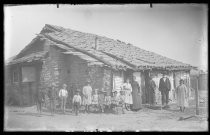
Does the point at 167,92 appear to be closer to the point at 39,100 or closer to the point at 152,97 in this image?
the point at 152,97

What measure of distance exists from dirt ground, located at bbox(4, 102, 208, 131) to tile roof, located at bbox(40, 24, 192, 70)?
4.09 ft

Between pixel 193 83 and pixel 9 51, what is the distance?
4.87 metres

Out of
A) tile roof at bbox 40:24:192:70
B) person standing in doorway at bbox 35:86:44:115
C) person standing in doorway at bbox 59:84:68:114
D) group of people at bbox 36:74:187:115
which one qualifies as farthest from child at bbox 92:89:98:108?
person standing in doorway at bbox 35:86:44:115

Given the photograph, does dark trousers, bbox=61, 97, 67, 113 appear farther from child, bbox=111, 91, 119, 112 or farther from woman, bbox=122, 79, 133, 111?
woman, bbox=122, 79, 133, 111

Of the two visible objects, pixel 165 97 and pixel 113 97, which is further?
pixel 165 97

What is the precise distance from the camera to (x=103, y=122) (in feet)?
28.8

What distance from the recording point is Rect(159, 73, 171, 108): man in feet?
29.7

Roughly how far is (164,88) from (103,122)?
1845mm

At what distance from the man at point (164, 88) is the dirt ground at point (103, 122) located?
330 millimetres

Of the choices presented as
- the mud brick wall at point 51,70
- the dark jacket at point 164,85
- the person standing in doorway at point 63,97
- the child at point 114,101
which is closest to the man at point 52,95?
the mud brick wall at point 51,70

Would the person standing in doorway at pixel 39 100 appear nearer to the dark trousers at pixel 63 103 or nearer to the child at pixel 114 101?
the dark trousers at pixel 63 103

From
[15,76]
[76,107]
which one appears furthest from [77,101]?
[15,76]

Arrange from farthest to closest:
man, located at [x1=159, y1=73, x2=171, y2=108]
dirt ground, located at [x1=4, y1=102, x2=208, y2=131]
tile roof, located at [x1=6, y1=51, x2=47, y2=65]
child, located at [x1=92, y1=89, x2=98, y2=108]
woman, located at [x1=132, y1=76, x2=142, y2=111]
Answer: tile roof, located at [x1=6, y1=51, x2=47, y2=65], man, located at [x1=159, y1=73, x2=171, y2=108], woman, located at [x1=132, y1=76, x2=142, y2=111], child, located at [x1=92, y1=89, x2=98, y2=108], dirt ground, located at [x1=4, y1=102, x2=208, y2=131]

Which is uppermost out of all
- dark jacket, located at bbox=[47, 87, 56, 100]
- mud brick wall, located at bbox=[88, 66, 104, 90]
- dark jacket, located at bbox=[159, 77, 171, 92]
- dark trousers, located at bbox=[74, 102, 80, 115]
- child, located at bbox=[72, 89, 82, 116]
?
mud brick wall, located at bbox=[88, 66, 104, 90]
